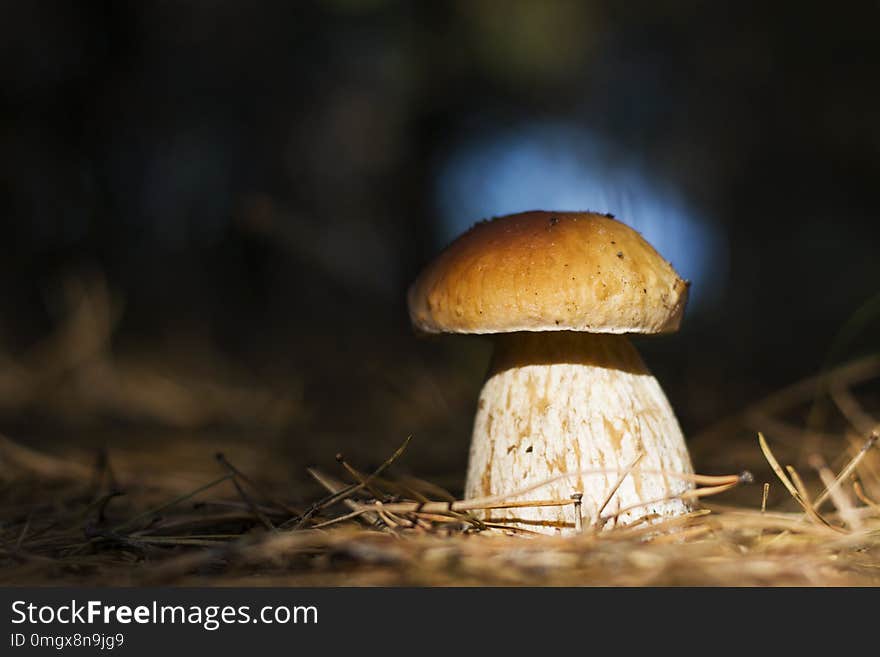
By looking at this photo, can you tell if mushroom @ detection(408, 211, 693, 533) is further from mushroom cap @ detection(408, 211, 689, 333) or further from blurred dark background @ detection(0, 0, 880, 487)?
blurred dark background @ detection(0, 0, 880, 487)

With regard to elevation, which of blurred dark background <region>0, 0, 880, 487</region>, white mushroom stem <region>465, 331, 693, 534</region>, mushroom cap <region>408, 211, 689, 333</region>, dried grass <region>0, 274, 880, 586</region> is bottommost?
dried grass <region>0, 274, 880, 586</region>

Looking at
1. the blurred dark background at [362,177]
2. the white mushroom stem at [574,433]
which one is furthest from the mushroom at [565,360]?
the blurred dark background at [362,177]

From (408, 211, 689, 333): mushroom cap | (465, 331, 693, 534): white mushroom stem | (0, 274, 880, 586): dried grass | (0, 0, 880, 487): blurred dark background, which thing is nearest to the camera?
(0, 274, 880, 586): dried grass

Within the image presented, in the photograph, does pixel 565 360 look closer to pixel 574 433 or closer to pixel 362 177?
pixel 574 433

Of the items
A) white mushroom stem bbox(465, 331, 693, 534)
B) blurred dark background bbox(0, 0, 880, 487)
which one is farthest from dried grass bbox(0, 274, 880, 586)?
blurred dark background bbox(0, 0, 880, 487)

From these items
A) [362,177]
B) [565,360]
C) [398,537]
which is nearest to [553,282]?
[565,360]

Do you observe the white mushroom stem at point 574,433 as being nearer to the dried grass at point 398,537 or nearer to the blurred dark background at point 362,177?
the dried grass at point 398,537

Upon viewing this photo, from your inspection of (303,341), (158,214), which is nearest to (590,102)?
(303,341)
